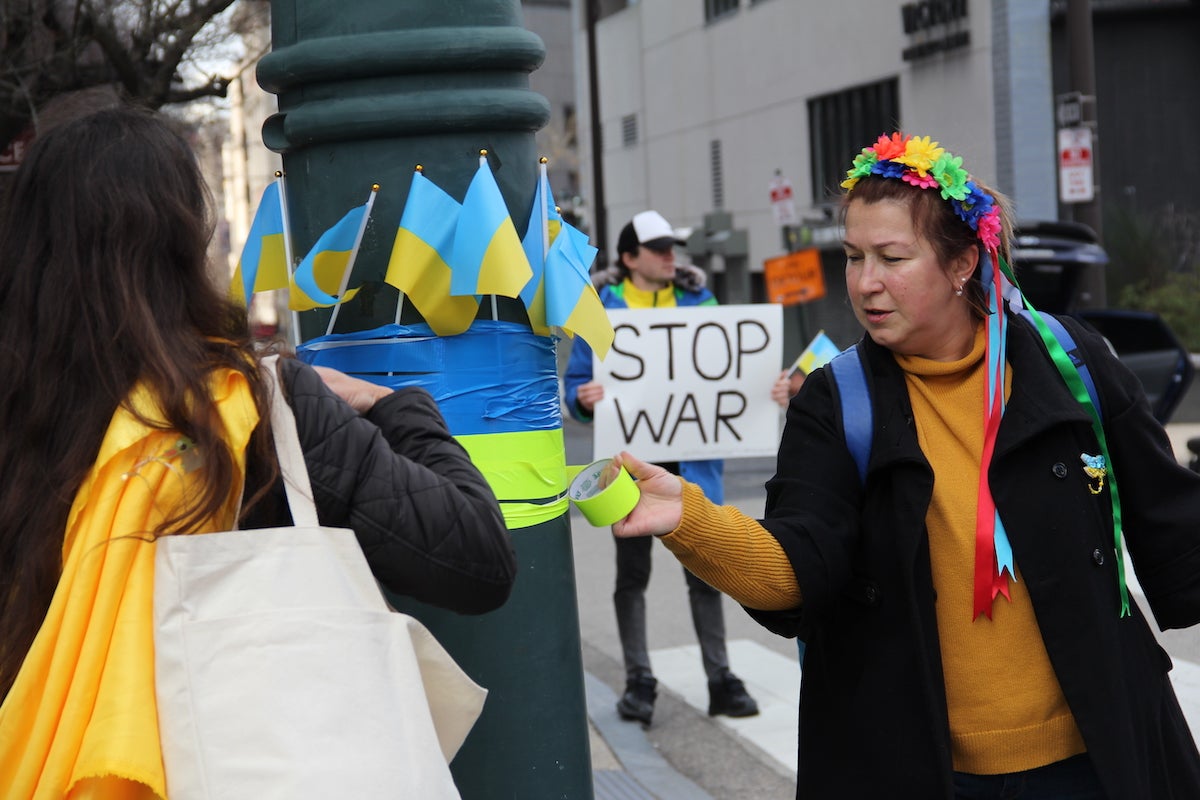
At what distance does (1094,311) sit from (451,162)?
8653 mm

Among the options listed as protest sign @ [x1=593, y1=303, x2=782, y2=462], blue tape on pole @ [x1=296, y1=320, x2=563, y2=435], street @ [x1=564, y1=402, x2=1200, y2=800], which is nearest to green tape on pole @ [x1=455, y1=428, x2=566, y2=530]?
blue tape on pole @ [x1=296, y1=320, x2=563, y2=435]

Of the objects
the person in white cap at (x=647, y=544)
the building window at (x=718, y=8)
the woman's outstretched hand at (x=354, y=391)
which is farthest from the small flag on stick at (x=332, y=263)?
the building window at (x=718, y=8)

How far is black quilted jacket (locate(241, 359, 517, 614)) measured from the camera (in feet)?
6.61

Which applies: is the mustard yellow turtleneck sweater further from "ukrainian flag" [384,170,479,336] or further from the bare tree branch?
the bare tree branch

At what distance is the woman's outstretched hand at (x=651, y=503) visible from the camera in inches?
98.5

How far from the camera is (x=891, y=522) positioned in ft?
8.48

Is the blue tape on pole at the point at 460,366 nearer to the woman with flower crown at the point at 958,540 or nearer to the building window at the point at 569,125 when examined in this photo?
the woman with flower crown at the point at 958,540

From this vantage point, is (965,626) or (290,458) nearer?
(290,458)

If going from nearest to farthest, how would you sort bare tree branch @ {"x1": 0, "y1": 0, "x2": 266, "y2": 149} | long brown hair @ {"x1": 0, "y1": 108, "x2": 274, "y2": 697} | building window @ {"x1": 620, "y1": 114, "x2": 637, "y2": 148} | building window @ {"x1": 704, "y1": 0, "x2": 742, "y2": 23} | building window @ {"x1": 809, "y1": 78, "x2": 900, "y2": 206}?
long brown hair @ {"x1": 0, "y1": 108, "x2": 274, "y2": 697}, bare tree branch @ {"x1": 0, "y1": 0, "x2": 266, "y2": 149}, building window @ {"x1": 809, "y1": 78, "x2": 900, "y2": 206}, building window @ {"x1": 704, "y1": 0, "x2": 742, "y2": 23}, building window @ {"x1": 620, "y1": 114, "x2": 637, "y2": 148}

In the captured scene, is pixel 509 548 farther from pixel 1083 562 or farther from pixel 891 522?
pixel 1083 562

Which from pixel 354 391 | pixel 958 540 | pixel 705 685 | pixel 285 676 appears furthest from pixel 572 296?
pixel 705 685

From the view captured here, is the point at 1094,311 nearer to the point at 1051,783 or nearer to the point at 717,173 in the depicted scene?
the point at 1051,783

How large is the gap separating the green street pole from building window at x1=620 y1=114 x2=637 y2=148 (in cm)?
2870

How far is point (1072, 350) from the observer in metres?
2.72
